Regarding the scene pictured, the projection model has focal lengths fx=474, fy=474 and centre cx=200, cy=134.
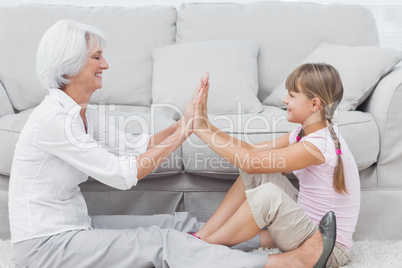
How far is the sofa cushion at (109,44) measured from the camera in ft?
8.70

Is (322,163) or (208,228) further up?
(322,163)

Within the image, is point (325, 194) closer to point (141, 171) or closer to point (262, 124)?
point (262, 124)

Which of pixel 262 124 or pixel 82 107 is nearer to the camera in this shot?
pixel 82 107

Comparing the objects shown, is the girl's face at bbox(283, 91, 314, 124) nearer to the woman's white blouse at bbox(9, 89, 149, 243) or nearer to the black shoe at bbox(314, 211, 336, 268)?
the black shoe at bbox(314, 211, 336, 268)

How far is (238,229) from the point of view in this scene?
67.5 inches

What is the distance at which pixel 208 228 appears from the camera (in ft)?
6.17

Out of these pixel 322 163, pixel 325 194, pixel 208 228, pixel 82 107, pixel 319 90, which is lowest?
pixel 208 228

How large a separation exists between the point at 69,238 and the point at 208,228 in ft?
1.79

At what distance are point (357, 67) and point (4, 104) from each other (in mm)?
1804

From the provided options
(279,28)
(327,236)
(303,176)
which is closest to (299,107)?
Answer: (303,176)

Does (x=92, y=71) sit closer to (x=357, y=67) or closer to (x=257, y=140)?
(x=257, y=140)

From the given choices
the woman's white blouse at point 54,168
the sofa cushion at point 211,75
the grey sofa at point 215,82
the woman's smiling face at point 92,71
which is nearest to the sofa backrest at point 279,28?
the grey sofa at point 215,82

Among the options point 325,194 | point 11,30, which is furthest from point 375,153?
point 11,30

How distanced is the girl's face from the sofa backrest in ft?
3.08
